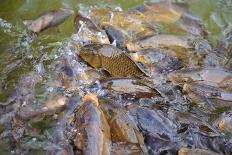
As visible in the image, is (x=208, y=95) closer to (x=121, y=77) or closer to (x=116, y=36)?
(x=121, y=77)

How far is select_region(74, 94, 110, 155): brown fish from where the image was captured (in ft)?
9.95

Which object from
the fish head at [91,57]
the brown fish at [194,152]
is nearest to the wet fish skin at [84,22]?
the fish head at [91,57]

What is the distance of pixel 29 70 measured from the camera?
4160mm

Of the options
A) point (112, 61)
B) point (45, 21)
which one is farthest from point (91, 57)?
point (45, 21)

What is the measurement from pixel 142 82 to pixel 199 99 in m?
0.59

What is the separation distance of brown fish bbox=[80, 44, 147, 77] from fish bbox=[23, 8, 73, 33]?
75 centimetres

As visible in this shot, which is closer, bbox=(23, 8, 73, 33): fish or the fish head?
the fish head

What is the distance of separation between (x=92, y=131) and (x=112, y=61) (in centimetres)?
117

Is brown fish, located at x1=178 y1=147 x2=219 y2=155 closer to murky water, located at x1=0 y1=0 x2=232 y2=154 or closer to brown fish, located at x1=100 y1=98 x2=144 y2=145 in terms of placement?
murky water, located at x1=0 y1=0 x2=232 y2=154

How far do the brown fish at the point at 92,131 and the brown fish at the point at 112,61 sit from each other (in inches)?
29.8

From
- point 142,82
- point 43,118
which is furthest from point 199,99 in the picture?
point 43,118

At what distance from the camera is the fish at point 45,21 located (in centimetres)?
464

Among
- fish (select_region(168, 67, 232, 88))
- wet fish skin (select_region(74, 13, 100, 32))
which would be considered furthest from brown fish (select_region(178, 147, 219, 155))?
wet fish skin (select_region(74, 13, 100, 32))

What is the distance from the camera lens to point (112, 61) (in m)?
4.10
